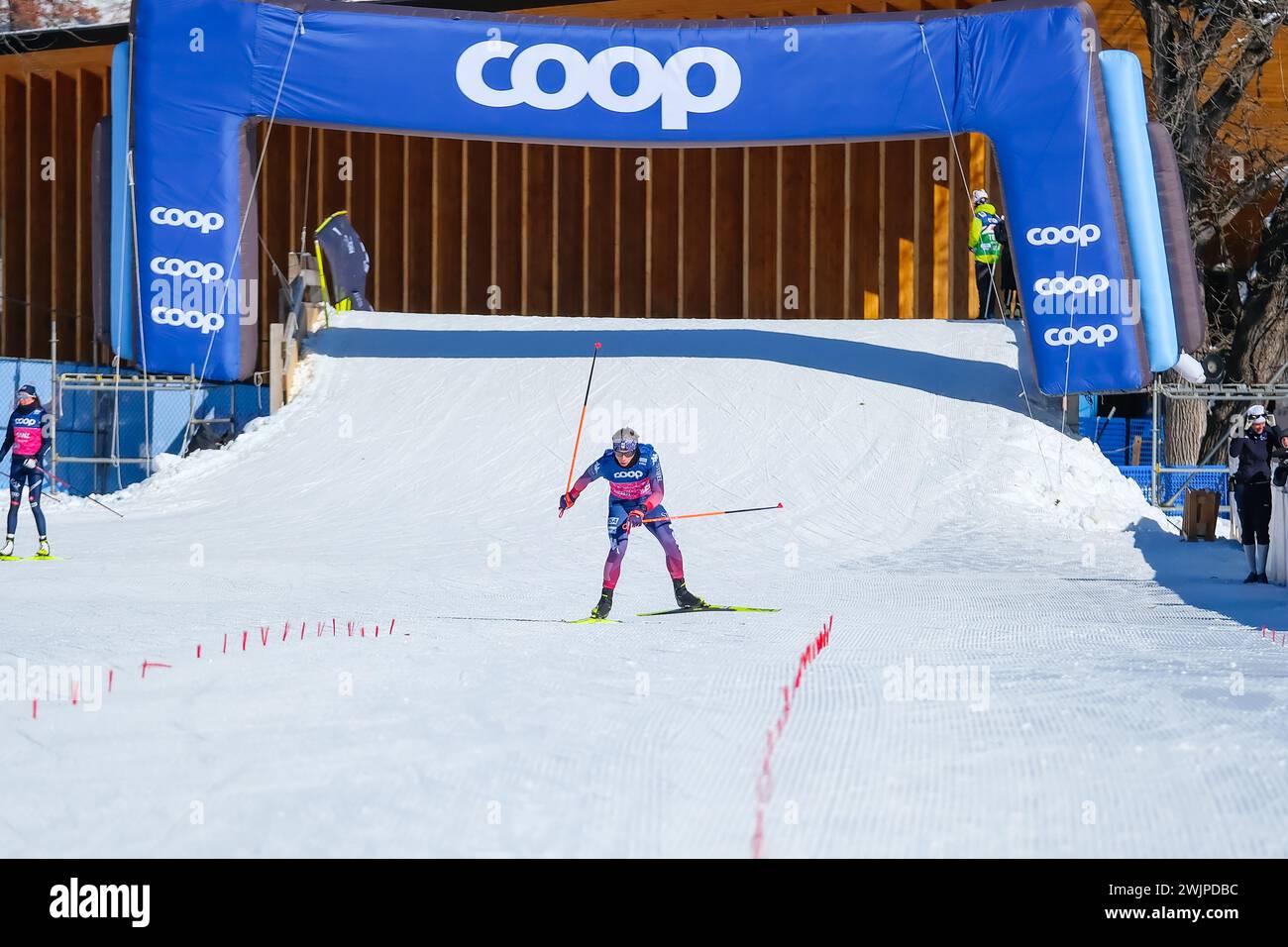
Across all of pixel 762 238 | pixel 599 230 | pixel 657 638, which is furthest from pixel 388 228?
pixel 657 638

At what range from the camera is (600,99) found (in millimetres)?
18234

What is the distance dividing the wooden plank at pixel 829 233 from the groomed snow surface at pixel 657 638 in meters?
6.65

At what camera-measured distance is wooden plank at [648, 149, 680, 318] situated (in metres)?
28.4

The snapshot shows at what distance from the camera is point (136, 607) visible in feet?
33.0

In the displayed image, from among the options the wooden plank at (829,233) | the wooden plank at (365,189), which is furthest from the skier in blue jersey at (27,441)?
the wooden plank at (829,233)

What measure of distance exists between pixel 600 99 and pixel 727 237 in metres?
10.3

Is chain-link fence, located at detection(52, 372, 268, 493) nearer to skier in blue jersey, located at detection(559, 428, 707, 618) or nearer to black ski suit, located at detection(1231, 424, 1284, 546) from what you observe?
skier in blue jersey, located at detection(559, 428, 707, 618)

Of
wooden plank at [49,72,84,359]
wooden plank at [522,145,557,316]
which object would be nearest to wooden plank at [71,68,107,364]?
wooden plank at [49,72,84,359]

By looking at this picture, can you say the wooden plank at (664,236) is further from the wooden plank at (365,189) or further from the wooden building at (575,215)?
the wooden plank at (365,189)

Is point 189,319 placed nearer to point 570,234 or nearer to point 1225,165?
point 570,234

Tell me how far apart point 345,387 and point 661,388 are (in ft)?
14.9
